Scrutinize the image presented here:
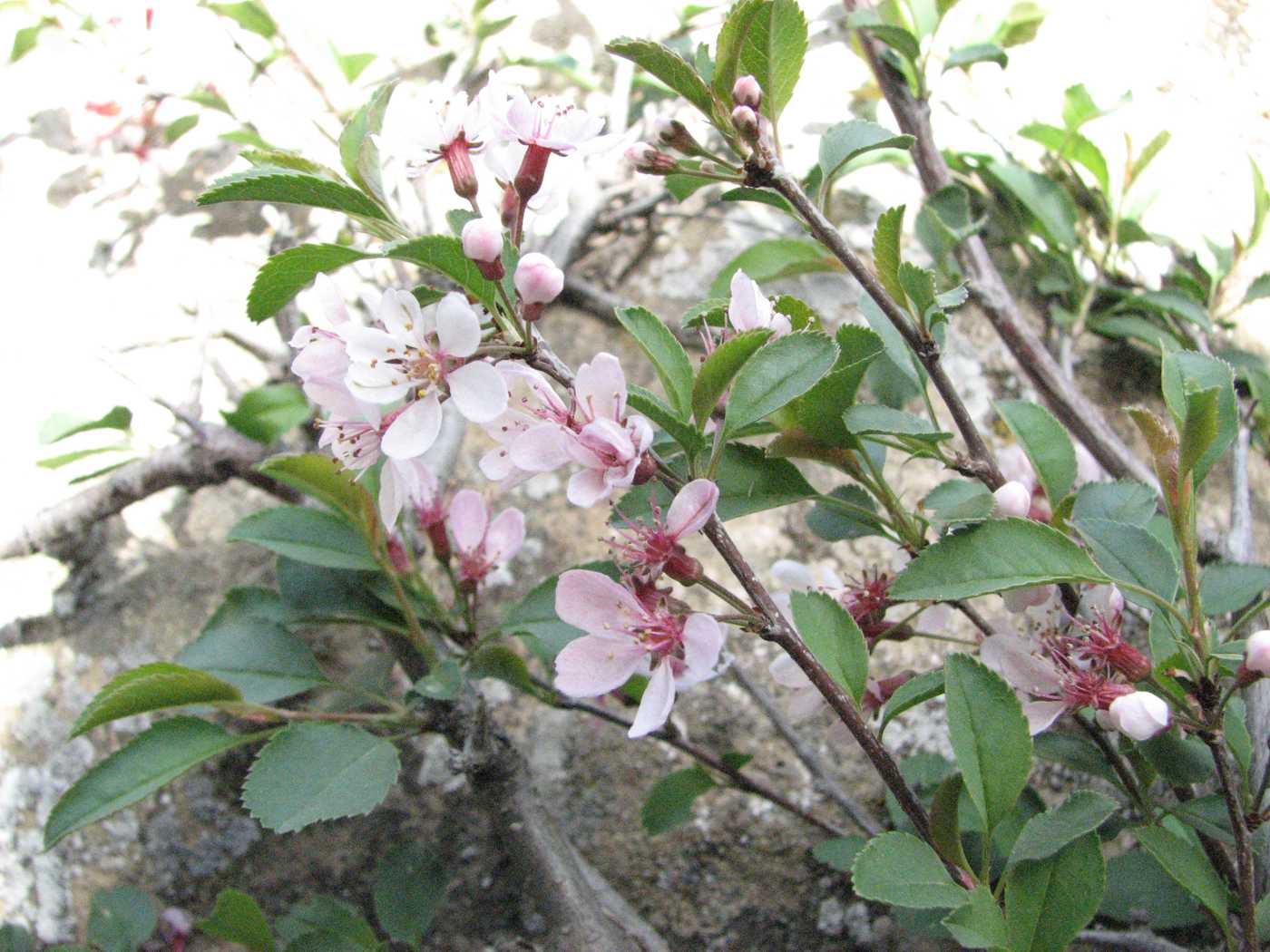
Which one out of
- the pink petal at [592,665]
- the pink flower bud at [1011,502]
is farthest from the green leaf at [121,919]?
the pink flower bud at [1011,502]

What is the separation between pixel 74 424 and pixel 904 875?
123cm

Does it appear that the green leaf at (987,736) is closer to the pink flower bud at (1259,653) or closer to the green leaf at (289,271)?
the pink flower bud at (1259,653)

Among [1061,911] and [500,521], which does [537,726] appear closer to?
[500,521]

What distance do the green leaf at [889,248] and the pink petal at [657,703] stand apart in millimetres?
393

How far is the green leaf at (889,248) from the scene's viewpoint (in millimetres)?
873

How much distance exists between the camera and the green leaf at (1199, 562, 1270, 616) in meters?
0.96

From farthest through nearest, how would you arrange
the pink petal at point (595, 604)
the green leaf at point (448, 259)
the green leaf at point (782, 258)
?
the green leaf at point (782, 258), the pink petal at point (595, 604), the green leaf at point (448, 259)

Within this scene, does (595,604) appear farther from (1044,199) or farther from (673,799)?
(1044,199)

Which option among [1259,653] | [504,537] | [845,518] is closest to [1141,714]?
[1259,653]

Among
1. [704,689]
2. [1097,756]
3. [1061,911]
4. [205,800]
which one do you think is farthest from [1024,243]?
[205,800]

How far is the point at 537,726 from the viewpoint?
1433 mm

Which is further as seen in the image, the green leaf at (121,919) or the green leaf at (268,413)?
the green leaf at (268,413)

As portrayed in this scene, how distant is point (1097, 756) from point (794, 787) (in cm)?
48

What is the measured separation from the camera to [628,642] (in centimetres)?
83
